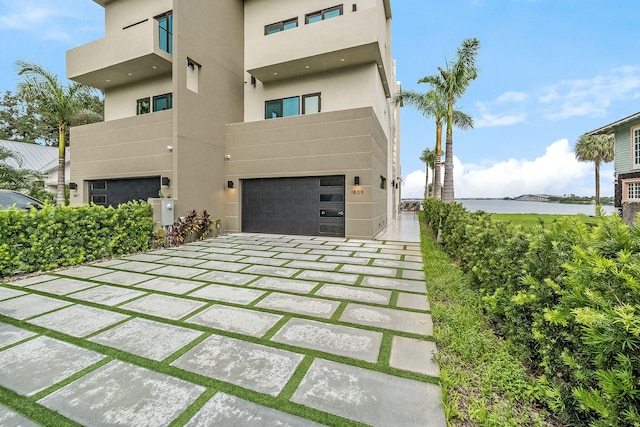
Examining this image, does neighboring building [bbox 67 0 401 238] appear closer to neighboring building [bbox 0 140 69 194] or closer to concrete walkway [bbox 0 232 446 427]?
concrete walkway [bbox 0 232 446 427]

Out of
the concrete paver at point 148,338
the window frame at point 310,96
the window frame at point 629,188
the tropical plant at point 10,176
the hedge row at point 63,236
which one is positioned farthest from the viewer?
the window frame at point 629,188

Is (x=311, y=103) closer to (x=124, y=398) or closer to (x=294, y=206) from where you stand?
(x=294, y=206)

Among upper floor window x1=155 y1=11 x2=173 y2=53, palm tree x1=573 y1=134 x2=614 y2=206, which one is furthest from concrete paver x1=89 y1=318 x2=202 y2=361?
palm tree x1=573 y1=134 x2=614 y2=206

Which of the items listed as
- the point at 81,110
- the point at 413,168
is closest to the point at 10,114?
the point at 81,110

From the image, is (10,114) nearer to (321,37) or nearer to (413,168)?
(321,37)

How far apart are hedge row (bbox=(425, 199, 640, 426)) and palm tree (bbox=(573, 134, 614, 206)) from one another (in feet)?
97.2

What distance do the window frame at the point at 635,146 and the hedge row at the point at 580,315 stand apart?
17.2m

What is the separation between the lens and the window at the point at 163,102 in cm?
1039

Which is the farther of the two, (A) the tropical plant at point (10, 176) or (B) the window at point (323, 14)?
(A) the tropical plant at point (10, 176)

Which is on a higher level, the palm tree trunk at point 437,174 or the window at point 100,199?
the palm tree trunk at point 437,174

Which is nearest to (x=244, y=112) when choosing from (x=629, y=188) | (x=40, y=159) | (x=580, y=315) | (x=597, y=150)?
(x=580, y=315)

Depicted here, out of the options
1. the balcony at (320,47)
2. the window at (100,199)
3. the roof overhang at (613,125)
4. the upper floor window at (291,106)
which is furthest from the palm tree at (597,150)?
the window at (100,199)

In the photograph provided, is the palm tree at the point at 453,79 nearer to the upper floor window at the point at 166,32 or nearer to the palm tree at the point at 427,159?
the upper floor window at the point at 166,32

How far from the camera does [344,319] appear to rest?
3.14 metres
